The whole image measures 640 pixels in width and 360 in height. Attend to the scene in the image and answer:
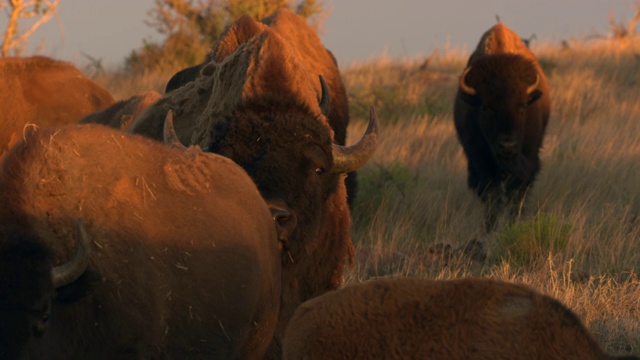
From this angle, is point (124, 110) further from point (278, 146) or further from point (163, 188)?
point (163, 188)

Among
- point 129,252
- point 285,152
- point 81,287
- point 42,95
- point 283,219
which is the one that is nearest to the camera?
point 81,287

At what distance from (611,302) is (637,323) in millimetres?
473

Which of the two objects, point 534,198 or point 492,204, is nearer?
point 492,204

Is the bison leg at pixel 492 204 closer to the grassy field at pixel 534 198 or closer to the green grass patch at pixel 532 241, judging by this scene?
the grassy field at pixel 534 198

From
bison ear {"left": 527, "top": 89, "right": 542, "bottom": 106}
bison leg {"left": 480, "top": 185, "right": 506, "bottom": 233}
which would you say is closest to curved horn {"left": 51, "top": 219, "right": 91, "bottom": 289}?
bison leg {"left": 480, "top": 185, "right": 506, "bottom": 233}

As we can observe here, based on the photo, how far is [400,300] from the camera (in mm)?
4098

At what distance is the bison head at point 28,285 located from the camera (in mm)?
3602

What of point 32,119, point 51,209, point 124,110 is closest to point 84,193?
point 51,209

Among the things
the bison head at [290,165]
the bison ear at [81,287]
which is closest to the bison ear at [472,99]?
the bison head at [290,165]

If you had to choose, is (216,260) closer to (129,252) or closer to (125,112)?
(129,252)

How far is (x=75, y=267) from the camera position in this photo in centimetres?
371

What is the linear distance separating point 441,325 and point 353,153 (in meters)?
2.49

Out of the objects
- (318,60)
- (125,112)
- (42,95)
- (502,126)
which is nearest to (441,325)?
(125,112)

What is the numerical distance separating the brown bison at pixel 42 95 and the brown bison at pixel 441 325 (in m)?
6.55
